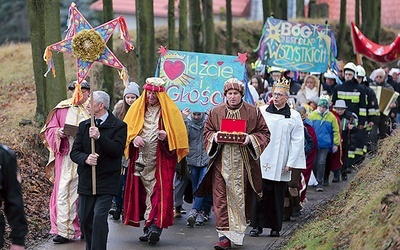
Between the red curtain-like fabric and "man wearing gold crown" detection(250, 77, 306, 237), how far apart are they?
10.7m

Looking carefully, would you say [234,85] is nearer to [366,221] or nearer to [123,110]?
[123,110]

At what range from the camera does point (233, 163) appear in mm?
11375

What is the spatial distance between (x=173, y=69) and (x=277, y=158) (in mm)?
2375

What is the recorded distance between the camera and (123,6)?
54656 mm

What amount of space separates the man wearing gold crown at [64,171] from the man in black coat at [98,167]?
150cm

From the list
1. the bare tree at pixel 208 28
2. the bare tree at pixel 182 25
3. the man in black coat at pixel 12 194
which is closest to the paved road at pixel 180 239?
the man in black coat at pixel 12 194

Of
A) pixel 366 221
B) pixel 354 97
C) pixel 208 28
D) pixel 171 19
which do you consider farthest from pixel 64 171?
pixel 208 28

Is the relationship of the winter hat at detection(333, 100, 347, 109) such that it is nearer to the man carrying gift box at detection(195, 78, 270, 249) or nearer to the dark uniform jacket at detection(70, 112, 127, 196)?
the man carrying gift box at detection(195, 78, 270, 249)

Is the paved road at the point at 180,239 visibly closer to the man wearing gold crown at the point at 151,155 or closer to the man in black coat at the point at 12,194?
the man wearing gold crown at the point at 151,155

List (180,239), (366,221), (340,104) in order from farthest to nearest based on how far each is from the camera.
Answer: (340,104) → (180,239) → (366,221)

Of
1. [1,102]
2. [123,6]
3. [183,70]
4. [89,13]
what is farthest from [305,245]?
[123,6]

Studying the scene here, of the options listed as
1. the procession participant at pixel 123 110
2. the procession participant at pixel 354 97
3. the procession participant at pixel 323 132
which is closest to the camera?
the procession participant at pixel 123 110

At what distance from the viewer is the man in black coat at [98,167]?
10055mm

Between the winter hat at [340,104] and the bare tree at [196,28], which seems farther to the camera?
the bare tree at [196,28]
